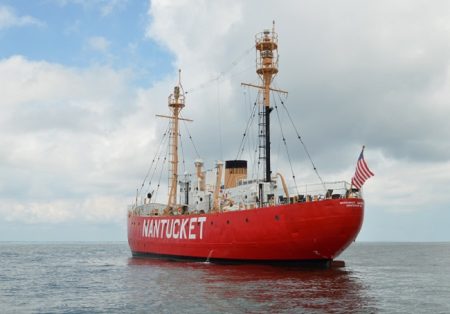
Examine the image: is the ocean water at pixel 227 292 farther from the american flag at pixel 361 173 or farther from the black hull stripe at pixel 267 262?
the american flag at pixel 361 173

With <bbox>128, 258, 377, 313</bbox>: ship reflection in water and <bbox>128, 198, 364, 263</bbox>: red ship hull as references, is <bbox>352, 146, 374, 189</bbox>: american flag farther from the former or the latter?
<bbox>128, 258, 377, 313</bbox>: ship reflection in water

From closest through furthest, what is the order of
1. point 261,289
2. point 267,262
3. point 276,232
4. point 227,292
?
point 227,292
point 261,289
point 276,232
point 267,262

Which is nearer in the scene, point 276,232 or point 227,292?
point 227,292

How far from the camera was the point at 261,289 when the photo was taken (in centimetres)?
2262

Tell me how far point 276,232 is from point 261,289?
244 inches

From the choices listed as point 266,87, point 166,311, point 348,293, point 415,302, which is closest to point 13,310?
point 166,311

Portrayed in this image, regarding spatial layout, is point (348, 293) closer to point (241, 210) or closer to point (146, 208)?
point (241, 210)

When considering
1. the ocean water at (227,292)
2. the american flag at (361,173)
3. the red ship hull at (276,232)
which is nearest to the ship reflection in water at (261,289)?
the ocean water at (227,292)

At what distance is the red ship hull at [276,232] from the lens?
27016mm

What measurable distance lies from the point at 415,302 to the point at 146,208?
31.0 metres

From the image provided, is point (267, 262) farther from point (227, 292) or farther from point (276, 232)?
point (227, 292)

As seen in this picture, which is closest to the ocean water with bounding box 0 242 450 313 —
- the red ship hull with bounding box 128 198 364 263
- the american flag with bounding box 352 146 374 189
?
the red ship hull with bounding box 128 198 364 263

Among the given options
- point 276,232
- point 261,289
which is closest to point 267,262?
point 276,232

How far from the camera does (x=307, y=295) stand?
2114cm
